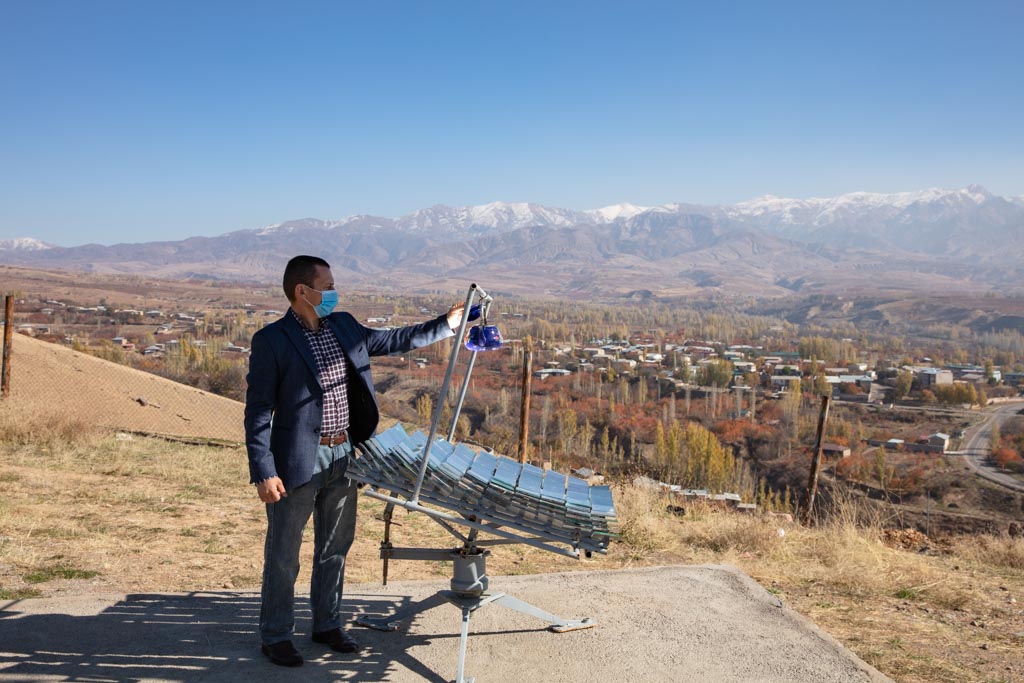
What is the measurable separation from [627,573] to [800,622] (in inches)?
52.0

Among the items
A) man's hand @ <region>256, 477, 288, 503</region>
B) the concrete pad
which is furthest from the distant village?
man's hand @ <region>256, 477, 288, 503</region>

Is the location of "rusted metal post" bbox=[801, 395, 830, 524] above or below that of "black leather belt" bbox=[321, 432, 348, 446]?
below

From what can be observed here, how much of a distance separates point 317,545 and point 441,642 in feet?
3.16

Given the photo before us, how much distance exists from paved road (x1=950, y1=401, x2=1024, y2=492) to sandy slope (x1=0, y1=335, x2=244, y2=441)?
1789 inches

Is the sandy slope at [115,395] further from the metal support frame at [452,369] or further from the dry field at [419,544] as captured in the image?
the metal support frame at [452,369]

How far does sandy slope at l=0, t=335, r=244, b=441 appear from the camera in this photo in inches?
624

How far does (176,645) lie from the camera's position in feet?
14.9

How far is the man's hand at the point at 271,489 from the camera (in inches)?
155

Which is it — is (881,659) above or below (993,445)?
above

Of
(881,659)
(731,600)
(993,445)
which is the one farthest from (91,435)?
(993,445)

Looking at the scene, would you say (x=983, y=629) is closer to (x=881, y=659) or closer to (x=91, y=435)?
(x=881, y=659)

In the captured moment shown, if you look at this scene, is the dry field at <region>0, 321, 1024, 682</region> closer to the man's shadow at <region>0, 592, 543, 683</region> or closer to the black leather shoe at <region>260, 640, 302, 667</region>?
the man's shadow at <region>0, 592, 543, 683</region>

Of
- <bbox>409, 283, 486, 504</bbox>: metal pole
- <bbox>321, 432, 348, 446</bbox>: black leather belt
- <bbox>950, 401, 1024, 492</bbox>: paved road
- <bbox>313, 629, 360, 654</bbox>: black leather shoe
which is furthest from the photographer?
<bbox>950, 401, 1024, 492</bbox>: paved road

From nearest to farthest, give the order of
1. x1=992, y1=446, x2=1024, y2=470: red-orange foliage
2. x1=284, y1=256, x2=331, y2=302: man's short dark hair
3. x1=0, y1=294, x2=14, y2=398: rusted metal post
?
1. x1=284, y1=256, x2=331, y2=302: man's short dark hair
2. x1=0, y1=294, x2=14, y2=398: rusted metal post
3. x1=992, y1=446, x2=1024, y2=470: red-orange foliage
